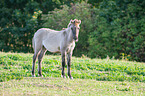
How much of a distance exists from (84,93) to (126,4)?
2167 centimetres

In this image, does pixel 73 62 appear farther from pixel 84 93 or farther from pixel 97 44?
pixel 97 44

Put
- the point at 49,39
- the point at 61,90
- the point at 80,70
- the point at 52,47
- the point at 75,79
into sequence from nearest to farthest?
1. the point at 61,90
2. the point at 75,79
3. the point at 52,47
4. the point at 49,39
5. the point at 80,70

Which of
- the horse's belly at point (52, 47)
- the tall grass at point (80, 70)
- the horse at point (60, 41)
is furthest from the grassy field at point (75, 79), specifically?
the horse's belly at point (52, 47)

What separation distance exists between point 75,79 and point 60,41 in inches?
70.9

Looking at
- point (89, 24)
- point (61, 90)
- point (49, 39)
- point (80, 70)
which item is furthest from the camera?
point (89, 24)

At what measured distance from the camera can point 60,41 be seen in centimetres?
1066

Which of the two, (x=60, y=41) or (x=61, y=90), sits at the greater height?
(x=60, y=41)

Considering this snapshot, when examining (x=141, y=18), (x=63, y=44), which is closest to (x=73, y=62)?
(x=63, y=44)

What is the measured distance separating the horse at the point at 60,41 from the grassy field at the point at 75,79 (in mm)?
1010

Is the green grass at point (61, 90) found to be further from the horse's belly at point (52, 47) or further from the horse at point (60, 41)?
the horse's belly at point (52, 47)

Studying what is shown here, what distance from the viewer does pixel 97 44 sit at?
29828mm

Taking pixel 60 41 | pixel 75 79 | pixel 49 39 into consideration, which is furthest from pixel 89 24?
pixel 75 79

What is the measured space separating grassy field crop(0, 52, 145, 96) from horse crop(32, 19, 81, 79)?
3.31 feet

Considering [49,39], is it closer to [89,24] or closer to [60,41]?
[60,41]
